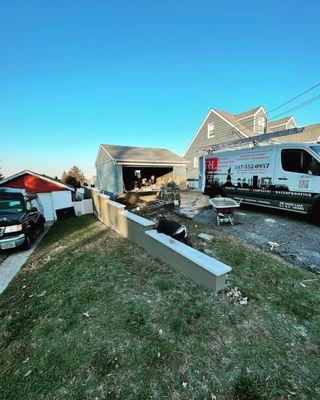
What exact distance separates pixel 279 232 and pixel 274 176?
8.91 feet

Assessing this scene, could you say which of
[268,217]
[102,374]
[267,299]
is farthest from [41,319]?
[268,217]

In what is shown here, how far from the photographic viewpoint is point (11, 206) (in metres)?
6.61

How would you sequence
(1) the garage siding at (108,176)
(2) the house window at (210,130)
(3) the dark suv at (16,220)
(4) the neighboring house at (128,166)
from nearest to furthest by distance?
(3) the dark suv at (16,220) → (4) the neighboring house at (128,166) → (1) the garage siding at (108,176) → (2) the house window at (210,130)

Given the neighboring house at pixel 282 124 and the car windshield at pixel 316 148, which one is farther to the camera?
the neighboring house at pixel 282 124

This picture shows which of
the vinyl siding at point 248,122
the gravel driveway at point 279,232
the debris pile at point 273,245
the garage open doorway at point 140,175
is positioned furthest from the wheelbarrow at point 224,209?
the garage open doorway at point 140,175

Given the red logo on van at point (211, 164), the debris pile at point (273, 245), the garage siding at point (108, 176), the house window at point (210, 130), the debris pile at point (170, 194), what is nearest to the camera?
the debris pile at point (273, 245)

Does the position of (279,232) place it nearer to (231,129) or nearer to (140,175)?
(231,129)

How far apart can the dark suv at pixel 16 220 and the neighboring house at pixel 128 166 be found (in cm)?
893

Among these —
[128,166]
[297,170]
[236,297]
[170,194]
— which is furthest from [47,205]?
[297,170]

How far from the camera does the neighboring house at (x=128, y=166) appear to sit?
52.5ft

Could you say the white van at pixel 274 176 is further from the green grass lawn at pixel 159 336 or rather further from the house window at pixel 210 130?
the house window at pixel 210 130

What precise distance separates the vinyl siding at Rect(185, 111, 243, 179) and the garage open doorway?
2.76 metres

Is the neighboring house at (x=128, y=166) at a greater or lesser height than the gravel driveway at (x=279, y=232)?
greater

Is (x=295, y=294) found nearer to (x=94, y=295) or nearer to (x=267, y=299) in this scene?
(x=267, y=299)
